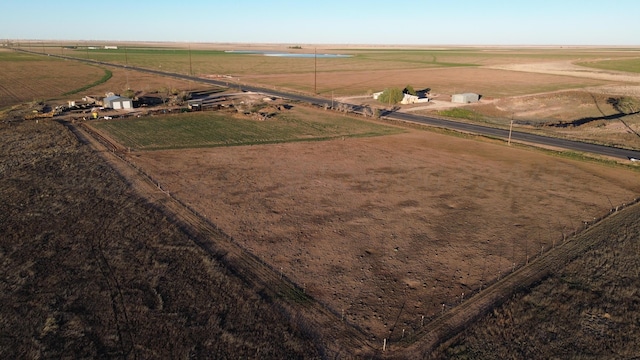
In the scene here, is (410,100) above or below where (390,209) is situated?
above

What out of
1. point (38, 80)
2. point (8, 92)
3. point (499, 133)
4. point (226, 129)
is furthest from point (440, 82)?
point (38, 80)

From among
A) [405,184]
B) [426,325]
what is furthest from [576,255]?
Answer: [405,184]

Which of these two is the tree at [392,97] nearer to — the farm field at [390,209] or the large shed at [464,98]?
the large shed at [464,98]

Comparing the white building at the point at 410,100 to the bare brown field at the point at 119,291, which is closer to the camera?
the bare brown field at the point at 119,291

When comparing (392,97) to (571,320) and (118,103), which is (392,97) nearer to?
(118,103)

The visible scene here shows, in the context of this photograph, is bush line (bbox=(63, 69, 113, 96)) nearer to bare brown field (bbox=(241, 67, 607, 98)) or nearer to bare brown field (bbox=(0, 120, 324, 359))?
bare brown field (bbox=(241, 67, 607, 98))

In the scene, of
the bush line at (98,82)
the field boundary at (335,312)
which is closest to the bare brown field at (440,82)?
the bush line at (98,82)

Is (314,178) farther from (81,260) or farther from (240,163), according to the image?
(81,260)
